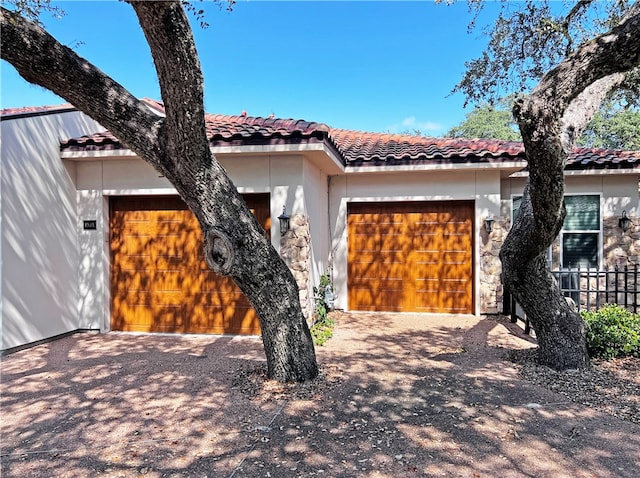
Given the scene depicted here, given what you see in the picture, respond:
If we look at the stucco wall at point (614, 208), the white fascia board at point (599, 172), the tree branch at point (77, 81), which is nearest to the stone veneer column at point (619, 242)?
the stucco wall at point (614, 208)

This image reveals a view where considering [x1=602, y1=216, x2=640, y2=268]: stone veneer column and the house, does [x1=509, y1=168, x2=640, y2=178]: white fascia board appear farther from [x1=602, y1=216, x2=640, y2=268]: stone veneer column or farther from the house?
[x1=602, y1=216, x2=640, y2=268]: stone veneer column

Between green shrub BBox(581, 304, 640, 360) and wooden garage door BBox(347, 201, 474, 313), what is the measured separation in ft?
11.0

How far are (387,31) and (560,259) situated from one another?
602 centimetres

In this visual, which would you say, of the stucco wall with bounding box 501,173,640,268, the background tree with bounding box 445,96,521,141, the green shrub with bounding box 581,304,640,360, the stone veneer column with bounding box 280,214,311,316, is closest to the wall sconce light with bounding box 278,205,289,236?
the stone veneer column with bounding box 280,214,311,316

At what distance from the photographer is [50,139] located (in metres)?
6.72

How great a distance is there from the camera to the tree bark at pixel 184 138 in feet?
10.6

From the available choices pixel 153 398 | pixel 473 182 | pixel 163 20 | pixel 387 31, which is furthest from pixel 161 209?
pixel 473 182

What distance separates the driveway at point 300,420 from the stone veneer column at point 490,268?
2.83 metres

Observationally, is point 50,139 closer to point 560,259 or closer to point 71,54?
point 71,54

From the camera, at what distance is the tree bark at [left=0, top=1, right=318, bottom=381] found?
10.6 ft

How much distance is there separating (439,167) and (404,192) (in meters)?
0.93

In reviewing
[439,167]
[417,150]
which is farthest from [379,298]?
[417,150]

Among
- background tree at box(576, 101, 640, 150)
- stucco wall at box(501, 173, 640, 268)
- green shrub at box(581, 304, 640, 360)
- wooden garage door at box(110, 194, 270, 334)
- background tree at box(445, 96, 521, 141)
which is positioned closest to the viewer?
green shrub at box(581, 304, 640, 360)

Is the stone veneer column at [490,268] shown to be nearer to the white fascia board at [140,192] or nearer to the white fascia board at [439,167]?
the white fascia board at [439,167]
